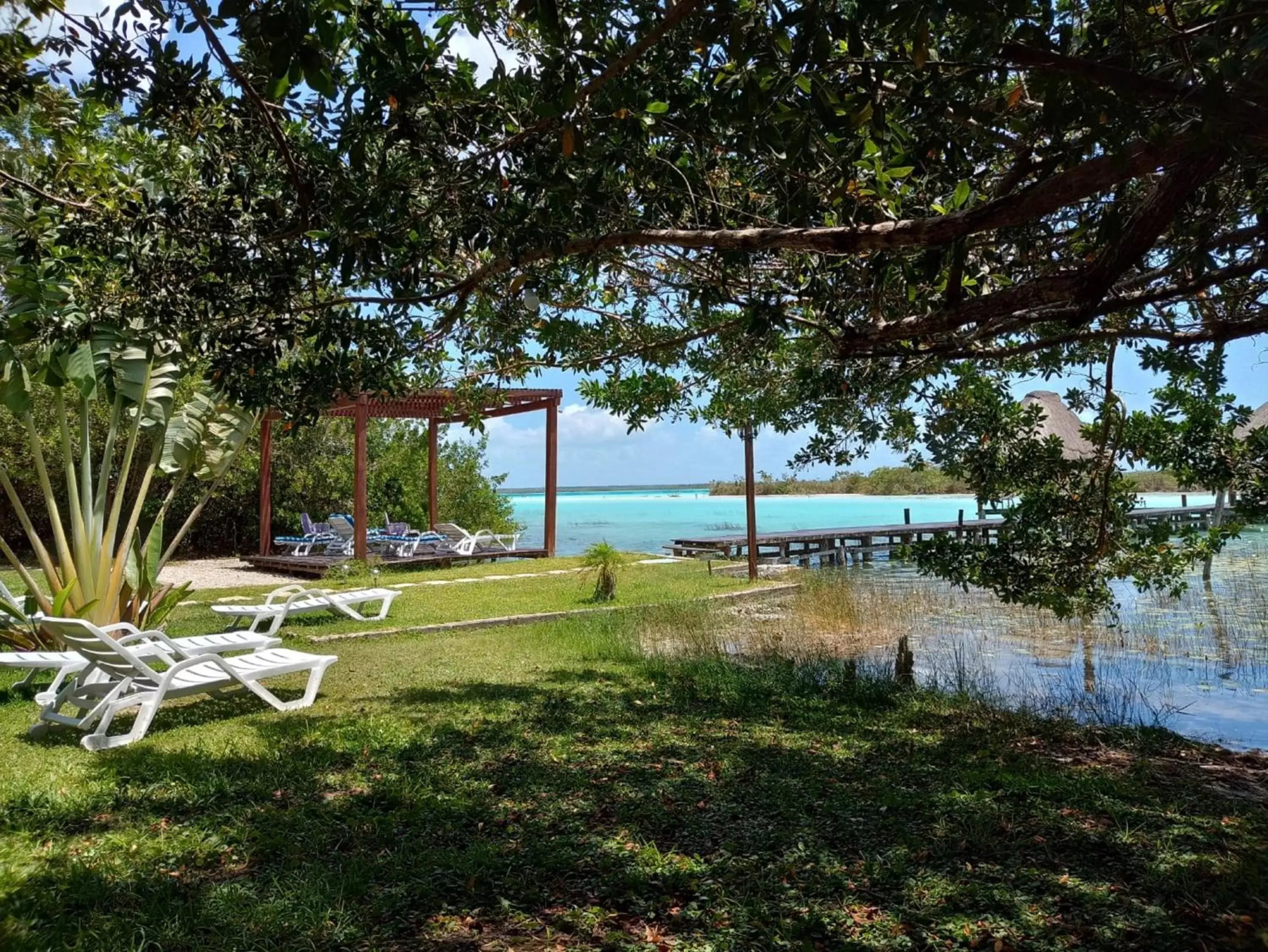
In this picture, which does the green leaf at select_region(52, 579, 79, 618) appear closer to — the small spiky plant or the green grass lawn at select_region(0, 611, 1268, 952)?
the green grass lawn at select_region(0, 611, 1268, 952)

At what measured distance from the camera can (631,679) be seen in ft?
24.3

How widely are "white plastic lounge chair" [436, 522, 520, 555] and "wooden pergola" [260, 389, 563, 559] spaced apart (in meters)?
0.77

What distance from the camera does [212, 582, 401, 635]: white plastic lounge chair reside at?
9.41m

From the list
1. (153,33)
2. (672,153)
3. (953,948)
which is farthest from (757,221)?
(953,948)

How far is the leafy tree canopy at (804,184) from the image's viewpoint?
277 cm

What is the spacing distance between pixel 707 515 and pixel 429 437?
5802cm

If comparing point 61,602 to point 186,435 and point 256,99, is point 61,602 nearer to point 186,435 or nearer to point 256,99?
point 186,435

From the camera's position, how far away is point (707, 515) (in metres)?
78.2

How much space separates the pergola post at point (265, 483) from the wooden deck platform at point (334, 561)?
0.47 m

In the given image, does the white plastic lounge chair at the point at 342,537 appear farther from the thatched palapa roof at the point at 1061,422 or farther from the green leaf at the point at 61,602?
the thatched palapa roof at the point at 1061,422

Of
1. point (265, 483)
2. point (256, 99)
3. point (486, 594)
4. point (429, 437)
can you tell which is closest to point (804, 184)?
point (256, 99)

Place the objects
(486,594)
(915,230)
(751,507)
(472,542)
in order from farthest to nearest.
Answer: (472,542), (751,507), (486,594), (915,230)

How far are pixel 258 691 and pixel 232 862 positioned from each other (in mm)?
2470

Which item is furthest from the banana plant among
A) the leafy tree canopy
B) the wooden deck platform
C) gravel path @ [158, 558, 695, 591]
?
the wooden deck platform
